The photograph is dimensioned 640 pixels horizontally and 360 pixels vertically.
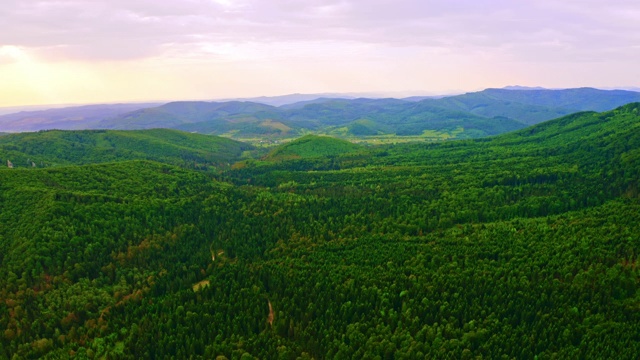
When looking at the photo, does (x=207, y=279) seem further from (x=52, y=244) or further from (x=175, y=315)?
(x=52, y=244)

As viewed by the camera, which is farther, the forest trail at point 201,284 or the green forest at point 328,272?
the forest trail at point 201,284

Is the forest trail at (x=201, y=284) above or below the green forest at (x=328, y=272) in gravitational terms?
below

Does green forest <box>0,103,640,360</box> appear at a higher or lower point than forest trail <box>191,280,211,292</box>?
higher

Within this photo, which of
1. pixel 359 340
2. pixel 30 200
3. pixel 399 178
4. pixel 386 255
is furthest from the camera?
pixel 399 178

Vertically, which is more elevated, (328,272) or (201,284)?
(328,272)

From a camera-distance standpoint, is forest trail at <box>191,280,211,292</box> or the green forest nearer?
the green forest

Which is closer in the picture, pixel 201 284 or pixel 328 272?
pixel 328 272

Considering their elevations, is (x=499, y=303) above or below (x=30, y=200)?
below

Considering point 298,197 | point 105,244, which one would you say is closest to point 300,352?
point 105,244
